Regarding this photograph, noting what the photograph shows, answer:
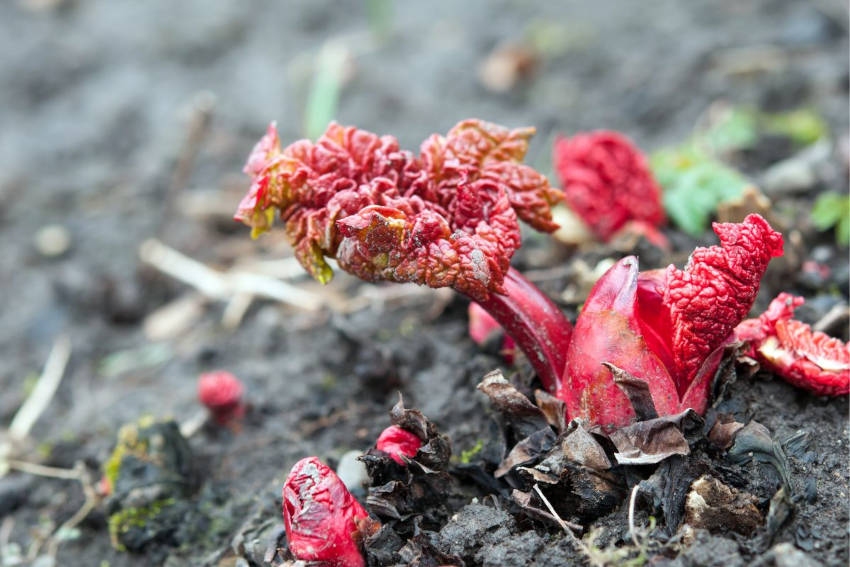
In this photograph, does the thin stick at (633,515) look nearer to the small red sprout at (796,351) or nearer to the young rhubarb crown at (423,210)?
the young rhubarb crown at (423,210)

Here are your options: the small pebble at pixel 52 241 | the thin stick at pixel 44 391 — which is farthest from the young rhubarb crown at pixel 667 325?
the small pebble at pixel 52 241

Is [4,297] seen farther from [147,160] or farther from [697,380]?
[697,380]

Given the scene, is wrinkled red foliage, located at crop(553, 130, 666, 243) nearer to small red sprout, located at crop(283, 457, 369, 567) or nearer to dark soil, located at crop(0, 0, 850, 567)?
dark soil, located at crop(0, 0, 850, 567)

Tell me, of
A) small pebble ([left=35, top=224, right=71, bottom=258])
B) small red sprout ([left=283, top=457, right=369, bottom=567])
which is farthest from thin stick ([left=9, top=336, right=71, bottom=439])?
small red sprout ([left=283, top=457, right=369, bottom=567])

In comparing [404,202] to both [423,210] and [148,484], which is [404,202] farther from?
[148,484]

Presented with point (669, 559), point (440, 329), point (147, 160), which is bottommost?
point (147, 160)

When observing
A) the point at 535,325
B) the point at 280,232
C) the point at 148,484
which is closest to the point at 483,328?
the point at 535,325

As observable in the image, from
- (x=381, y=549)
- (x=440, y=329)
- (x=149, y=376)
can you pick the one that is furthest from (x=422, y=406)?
(x=149, y=376)
